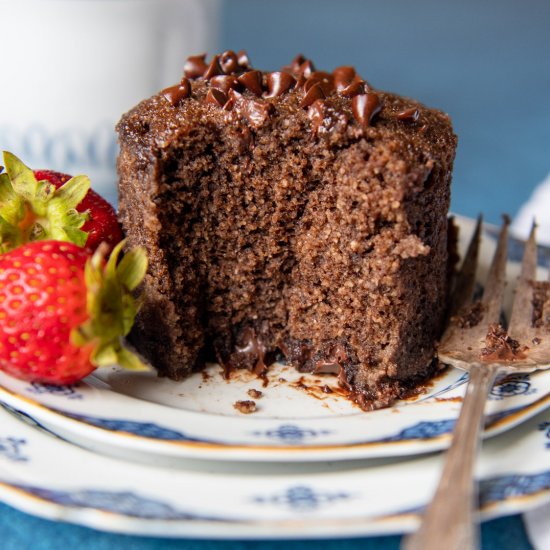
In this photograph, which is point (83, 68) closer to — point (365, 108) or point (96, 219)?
point (96, 219)

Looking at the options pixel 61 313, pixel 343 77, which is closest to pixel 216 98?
pixel 343 77

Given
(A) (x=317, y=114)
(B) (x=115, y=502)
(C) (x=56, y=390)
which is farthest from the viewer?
(A) (x=317, y=114)

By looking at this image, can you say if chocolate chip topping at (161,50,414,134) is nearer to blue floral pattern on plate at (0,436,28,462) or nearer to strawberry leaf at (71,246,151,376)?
strawberry leaf at (71,246,151,376)

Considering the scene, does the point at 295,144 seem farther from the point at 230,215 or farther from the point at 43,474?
the point at 43,474

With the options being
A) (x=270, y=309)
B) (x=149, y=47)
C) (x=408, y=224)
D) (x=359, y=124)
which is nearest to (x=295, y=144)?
(x=359, y=124)

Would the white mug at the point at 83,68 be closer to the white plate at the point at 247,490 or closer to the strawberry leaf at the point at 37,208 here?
the strawberry leaf at the point at 37,208

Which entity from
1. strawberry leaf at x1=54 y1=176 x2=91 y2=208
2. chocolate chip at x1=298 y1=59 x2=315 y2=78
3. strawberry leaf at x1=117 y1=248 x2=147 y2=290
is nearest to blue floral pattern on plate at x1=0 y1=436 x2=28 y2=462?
strawberry leaf at x1=117 y1=248 x2=147 y2=290

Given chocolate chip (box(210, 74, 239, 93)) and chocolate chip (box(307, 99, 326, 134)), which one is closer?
chocolate chip (box(307, 99, 326, 134))
